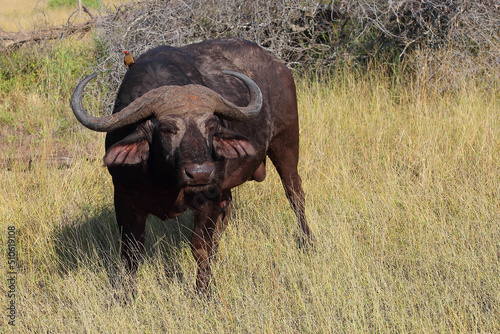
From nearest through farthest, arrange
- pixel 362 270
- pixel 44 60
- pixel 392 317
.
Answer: pixel 392 317 < pixel 362 270 < pixel 44 60

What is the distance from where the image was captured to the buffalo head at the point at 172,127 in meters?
3.21

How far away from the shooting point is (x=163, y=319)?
3.37 m

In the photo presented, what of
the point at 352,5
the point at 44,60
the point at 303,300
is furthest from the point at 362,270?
the point at 44,60

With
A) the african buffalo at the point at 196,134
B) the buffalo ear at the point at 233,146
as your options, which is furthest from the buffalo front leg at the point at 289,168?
the buffalo ear at the point at 233,146

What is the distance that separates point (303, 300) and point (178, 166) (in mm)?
1121

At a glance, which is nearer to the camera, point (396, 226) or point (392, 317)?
point (392, 317)

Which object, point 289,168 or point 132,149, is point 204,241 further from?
point 289,168

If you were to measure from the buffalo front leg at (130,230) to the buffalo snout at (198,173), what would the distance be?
957 mm

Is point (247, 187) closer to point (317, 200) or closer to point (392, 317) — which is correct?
point (317, 200)

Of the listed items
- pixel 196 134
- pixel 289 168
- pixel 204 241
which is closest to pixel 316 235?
pixel 204 241

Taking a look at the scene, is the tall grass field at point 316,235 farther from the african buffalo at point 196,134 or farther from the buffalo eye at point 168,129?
the buffalo eye at point 168,129

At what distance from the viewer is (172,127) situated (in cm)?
329

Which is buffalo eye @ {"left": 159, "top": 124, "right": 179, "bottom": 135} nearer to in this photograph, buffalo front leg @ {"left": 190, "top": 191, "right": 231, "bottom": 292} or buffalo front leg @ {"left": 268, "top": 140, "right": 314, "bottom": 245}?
buffalo front leg @ {"left": 190, "top": 191, "right": 231, "bottom": 292}

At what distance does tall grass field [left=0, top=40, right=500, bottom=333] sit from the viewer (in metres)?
3.35
